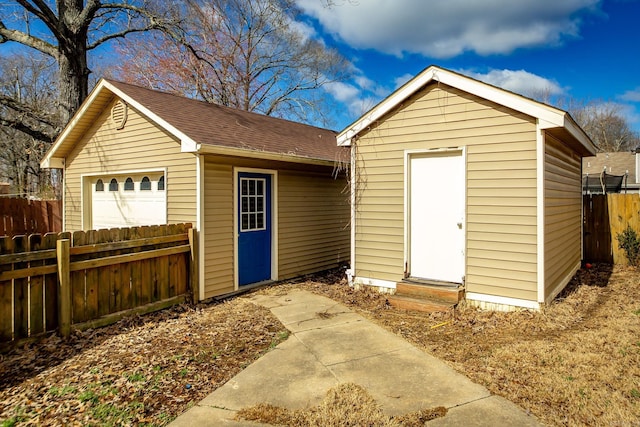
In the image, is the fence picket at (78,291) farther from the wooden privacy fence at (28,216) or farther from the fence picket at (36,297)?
the wooden privacy fence at (28,216)

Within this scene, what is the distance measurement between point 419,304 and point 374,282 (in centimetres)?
120

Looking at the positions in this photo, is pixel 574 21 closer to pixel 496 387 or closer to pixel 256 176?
pixel 256 176

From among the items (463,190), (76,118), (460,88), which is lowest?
(463,190)

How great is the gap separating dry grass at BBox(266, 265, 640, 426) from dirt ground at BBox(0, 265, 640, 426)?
1 cm

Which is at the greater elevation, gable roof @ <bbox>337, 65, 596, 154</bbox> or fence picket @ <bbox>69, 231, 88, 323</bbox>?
gable roof @ <bbox>337, 65, 596, 154</bbox>

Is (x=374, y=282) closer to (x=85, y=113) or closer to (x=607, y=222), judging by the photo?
(x=85, y=113)

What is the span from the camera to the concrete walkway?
3145 mm

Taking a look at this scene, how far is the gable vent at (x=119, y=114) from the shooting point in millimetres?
7975

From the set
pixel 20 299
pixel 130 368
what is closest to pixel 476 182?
pixel 130 368

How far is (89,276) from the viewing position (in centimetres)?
516

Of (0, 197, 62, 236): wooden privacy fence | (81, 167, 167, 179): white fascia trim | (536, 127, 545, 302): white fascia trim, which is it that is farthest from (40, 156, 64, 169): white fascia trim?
(536, 127, 545, 302): white fascia trim

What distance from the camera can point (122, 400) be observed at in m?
3.39

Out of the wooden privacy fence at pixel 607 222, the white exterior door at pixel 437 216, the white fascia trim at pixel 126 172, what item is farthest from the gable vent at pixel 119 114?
the wooden privacy fence at pixel 607 222

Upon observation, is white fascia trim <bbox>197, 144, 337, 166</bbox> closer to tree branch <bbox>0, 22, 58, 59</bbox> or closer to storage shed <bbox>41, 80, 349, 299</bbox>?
storage shed <bbox>41, 80, 349, 299</bbox>
